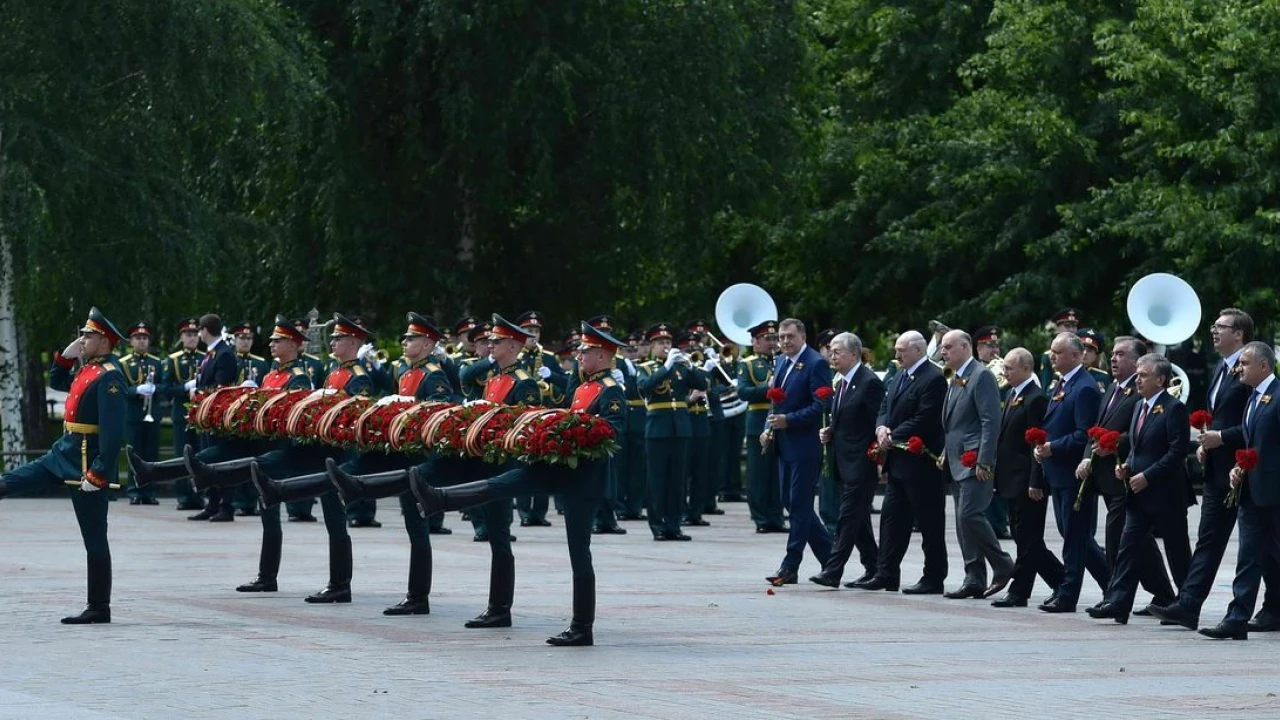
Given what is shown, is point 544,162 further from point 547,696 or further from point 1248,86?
point 547,696

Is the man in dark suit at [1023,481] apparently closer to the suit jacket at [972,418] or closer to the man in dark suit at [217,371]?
the suit jacket at [972,418]

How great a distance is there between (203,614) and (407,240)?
22.3 m

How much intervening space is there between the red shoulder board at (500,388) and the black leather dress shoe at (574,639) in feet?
6.01

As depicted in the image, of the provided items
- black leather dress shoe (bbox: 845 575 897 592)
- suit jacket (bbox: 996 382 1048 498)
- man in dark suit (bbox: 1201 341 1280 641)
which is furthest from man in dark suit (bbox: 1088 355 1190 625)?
black leather dress shoe (bbox: 845 575 897 592)

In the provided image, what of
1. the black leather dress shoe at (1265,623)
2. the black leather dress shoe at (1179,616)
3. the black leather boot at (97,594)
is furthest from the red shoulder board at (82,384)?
the black leather dress shoe at (1265,623)

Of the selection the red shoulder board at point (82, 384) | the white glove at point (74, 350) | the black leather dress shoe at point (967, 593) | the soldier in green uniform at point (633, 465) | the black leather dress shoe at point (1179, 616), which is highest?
the white glove at point (74, 350)

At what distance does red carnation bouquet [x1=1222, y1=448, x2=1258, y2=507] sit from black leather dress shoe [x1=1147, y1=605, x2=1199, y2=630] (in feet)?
2.48

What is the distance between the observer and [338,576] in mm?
15578

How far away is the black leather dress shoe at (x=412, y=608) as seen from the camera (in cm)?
1480

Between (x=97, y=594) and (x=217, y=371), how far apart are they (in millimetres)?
11083

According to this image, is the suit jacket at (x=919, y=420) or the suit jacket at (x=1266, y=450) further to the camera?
the suit jacket at (x=919, y=420)

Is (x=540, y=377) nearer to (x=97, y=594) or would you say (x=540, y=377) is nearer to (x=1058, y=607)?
(x=1058, y=607)

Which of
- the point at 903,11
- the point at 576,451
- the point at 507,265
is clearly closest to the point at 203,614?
the point at 576,451

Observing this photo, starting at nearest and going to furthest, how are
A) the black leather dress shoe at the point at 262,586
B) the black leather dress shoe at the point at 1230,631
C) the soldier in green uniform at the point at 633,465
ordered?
the black leather dress shoe at the point at 1230,631 < the black leather dress shoe at the point at 262,586 < the soldier in green uniform at the point at 633,465
